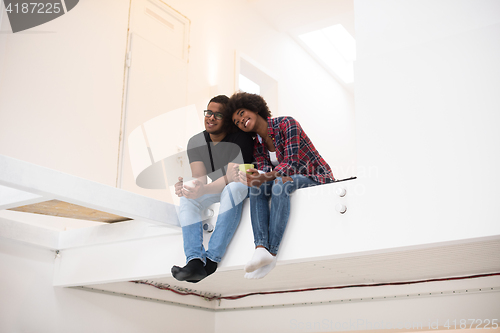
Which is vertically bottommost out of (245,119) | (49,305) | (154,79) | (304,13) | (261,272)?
(49,305)

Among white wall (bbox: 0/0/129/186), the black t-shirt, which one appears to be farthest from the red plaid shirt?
white wall (bbox: 0/0/129/186)

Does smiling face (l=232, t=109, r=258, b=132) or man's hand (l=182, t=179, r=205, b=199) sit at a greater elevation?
smiling face (l=232, t=109, r=258, b=132)

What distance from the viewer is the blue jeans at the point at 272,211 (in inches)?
65.5

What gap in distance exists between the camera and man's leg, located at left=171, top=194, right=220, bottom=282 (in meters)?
1.67

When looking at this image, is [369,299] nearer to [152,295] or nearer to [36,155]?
[152,295]

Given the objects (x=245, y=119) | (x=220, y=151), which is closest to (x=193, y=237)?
(x=220, y=151)

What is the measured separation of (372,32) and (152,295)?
6.54ft

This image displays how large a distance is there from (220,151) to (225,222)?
1.33ft

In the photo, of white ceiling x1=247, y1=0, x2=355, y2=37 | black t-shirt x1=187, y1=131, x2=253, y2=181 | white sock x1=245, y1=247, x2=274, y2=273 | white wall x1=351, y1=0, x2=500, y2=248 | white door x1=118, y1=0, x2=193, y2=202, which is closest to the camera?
white wall x1=351, y1=0, x2=500, y2=248

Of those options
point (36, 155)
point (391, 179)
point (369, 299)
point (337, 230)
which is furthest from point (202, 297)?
point (391, 179)

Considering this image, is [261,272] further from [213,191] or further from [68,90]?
[68,90]

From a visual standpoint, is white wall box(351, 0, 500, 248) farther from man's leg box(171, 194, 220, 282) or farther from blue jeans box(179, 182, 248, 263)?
man's leg box(171, 194, 220, 282)

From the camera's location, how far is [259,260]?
1.60 metres

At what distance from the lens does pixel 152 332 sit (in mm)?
2750
